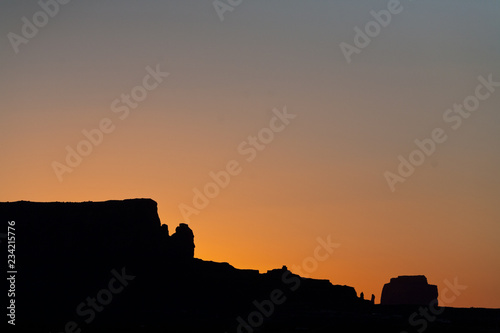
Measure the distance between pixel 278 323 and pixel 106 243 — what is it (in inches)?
1058

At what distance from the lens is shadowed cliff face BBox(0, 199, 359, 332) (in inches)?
4294

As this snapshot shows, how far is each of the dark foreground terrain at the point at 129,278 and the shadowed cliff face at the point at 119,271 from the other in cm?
12

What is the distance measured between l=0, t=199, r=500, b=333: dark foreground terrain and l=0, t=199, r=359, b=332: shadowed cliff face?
119 mm

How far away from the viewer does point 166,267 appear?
383 ft

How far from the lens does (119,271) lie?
11331 cm

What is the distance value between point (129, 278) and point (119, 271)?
176cm

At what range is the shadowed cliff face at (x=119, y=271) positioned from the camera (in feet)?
358
